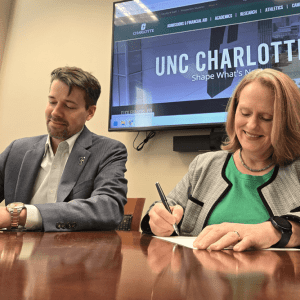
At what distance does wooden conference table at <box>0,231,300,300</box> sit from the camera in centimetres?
30

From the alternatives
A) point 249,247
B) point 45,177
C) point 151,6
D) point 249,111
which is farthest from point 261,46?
point 249,247

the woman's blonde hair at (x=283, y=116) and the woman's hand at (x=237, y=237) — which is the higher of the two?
the woman's blonde hair at (x=283, y=116)

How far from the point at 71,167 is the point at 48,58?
1873 mm

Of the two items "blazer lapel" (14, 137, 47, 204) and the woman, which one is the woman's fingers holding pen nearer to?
the woman

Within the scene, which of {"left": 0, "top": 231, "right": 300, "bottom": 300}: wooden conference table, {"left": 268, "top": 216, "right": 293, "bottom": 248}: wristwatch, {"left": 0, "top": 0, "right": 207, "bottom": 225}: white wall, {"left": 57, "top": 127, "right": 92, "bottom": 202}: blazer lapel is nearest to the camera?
{"left": 0, "top": 231, "right": 300, "bottom": 300}: wooden conference table

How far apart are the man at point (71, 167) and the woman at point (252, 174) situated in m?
0.19

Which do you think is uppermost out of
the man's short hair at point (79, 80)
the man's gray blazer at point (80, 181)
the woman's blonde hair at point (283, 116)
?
the man's short hair at point (79, 80)

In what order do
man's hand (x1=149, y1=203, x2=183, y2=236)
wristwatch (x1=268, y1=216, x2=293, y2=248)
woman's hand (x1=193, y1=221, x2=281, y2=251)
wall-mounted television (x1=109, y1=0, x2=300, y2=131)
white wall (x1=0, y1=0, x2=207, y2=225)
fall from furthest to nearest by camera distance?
white wall (x1=0, y1=0, x2=207, y2=225)
wall-mounted television (x1=109, y1=0, x2=300, y2=131)
man's hand (x1=149, y1=203, x2=183, y2=236)
wristwatch (x1=268, y1=216, x2=293, y2=248)
woman's hand (x1=193, y1=221, x2=281, y2=251)

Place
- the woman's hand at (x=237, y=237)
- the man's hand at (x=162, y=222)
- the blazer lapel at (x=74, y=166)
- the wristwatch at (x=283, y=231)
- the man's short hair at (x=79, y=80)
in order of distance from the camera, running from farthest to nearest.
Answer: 1. the man's short hair at (x=79, y=80)
2. the blazer lapel at (x=74, y=166)
3. the man's hand at (x=162, y=222)
4. the wristwatch at (x=283, y=231)
5. the woman's hand at (x=237, y=237)

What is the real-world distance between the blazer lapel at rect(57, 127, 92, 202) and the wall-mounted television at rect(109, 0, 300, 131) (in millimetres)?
911

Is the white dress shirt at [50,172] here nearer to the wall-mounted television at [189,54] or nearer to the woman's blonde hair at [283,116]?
the woman's blonde hair at [283,116]

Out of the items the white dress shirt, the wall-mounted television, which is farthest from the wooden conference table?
the wall-mounted television

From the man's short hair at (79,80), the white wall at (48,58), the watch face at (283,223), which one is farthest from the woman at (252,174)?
the white wall at (48,58)

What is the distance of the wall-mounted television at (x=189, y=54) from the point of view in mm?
2035
